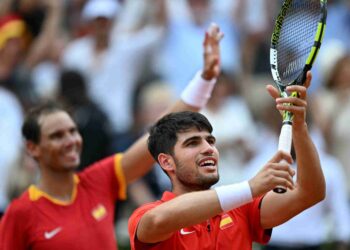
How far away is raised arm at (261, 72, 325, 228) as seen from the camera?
5.29 m

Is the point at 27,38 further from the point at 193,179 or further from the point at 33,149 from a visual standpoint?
the point at 193,179

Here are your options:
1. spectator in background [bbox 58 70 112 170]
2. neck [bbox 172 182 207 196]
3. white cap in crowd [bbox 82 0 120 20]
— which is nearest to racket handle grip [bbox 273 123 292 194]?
neck [bbox 172 182 207 196]

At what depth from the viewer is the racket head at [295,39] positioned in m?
5.39

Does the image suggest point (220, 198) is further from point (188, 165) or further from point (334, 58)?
point (334, 58)

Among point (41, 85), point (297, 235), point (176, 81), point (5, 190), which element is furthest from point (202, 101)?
point (41, 85)

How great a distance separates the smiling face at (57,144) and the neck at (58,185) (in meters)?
0.05

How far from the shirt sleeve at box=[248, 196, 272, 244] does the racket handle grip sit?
2.23 ft

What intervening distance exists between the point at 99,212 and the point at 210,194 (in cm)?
200

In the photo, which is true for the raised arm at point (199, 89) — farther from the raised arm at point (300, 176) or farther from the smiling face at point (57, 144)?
the raised arm at point (300, 176)

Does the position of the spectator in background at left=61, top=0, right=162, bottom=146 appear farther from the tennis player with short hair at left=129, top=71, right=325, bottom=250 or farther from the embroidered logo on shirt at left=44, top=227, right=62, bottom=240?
the tennis player with short hair at left=129, top=71, right=325, bottom=250

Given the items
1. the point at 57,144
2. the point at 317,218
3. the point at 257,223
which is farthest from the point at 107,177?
the point at 317,218

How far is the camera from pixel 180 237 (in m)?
5.53

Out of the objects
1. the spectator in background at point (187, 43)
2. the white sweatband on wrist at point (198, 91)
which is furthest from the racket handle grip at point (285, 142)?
the spectator in background at point (187, 43)

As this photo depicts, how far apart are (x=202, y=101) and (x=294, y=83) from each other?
168cm
